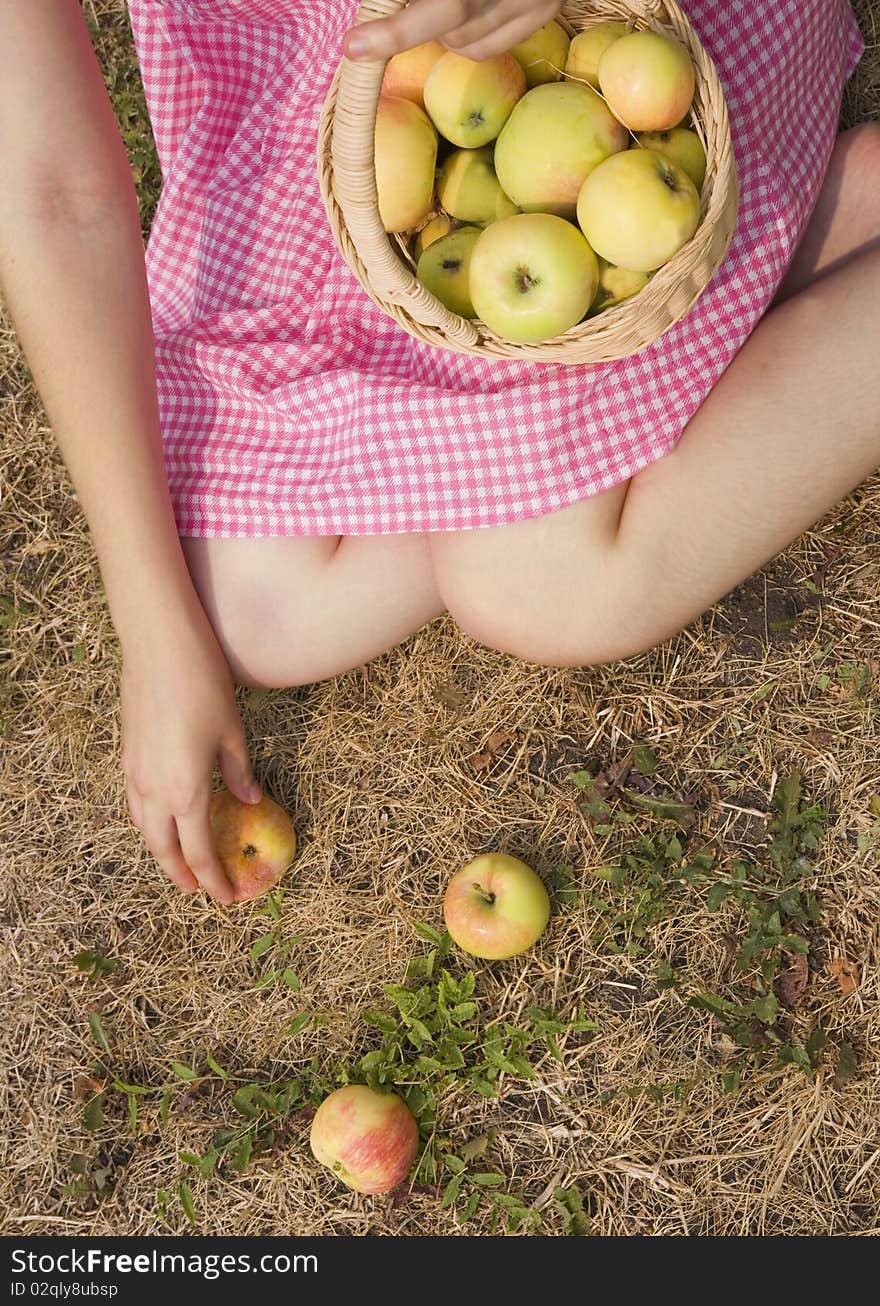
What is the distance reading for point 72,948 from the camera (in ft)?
7.32

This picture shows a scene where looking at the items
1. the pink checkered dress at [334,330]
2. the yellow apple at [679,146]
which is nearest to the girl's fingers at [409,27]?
the yellow apple at [679,146]

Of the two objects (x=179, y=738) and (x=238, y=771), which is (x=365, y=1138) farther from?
(x=179, y=738)

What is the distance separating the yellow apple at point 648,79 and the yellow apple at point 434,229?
279mm

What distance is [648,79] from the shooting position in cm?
126

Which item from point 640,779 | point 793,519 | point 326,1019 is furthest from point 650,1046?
point 793,519

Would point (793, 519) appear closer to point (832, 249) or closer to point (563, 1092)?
point (832, 249)

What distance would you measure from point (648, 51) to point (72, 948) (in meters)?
1.94

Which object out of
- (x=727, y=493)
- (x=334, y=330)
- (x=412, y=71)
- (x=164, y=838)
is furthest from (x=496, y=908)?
(x=412, y=71)

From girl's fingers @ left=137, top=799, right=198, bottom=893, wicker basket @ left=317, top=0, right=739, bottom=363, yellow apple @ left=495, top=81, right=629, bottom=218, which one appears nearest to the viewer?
wicker basket @ left=317, top=0, right=739, bottom=363

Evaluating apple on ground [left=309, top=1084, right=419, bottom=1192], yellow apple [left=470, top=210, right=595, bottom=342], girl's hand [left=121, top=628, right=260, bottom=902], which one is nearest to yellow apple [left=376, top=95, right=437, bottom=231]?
yellow apple [left=470, top=210, right=595, bottom=342]

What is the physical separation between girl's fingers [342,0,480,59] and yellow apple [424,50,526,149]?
331mm

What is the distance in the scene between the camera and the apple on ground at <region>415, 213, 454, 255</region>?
4.87 ft

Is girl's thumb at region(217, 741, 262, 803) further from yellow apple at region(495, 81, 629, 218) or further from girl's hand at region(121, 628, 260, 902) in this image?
yellow apple at region(495, 81, 629, 218)

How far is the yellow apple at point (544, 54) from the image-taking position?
1404 mm
